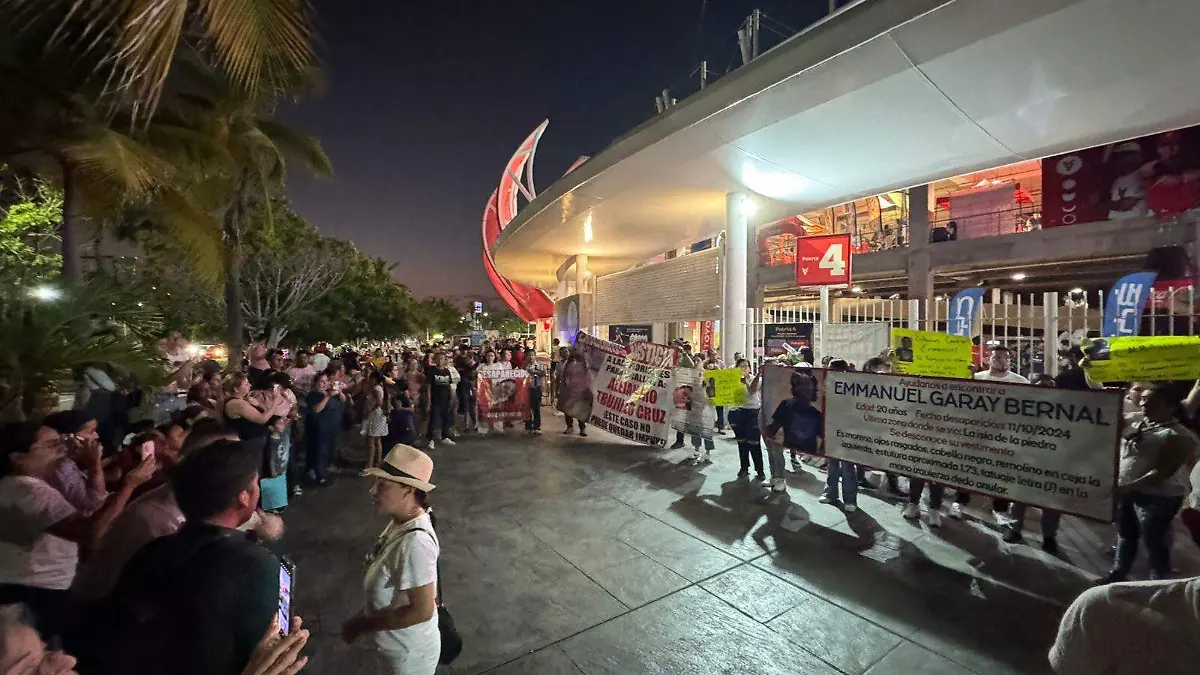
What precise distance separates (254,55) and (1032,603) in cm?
662

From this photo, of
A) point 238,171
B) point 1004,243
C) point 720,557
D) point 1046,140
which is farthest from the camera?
point 1004,243

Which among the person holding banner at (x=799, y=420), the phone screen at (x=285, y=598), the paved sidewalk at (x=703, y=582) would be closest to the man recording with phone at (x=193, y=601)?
the phone screen at (x=285, y=598)

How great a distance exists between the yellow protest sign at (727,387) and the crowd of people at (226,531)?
1001 millimetres

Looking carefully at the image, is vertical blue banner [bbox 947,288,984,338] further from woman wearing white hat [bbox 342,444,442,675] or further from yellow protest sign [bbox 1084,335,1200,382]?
woman wearing white hat [bbox 342,444,442,675]

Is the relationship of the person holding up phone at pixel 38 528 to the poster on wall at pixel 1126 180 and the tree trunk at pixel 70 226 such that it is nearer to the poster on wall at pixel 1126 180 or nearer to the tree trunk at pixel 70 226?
the tree trunk at pixel 70 226

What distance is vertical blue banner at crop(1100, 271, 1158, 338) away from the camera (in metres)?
7.49

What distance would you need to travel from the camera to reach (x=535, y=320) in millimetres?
33156

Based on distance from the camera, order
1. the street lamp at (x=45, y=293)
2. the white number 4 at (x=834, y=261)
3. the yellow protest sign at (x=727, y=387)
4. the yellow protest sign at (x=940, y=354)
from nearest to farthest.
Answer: the street lamp at (x=45, y=293)
the yellow protest sign at (x=940, y=354)
the yellow protest sign at (x=727, y=387)
the white number 4 at (x=834, y=261)

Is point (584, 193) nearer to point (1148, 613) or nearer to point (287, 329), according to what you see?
point (1148, 613)

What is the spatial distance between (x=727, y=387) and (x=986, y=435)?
10.8ft

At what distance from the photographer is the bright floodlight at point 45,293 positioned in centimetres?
487

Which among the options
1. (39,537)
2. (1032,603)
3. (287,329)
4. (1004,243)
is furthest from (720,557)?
(287,329)

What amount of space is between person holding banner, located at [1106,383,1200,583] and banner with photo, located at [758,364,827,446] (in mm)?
2332

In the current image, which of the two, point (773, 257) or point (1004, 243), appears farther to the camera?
point (773, 257)
